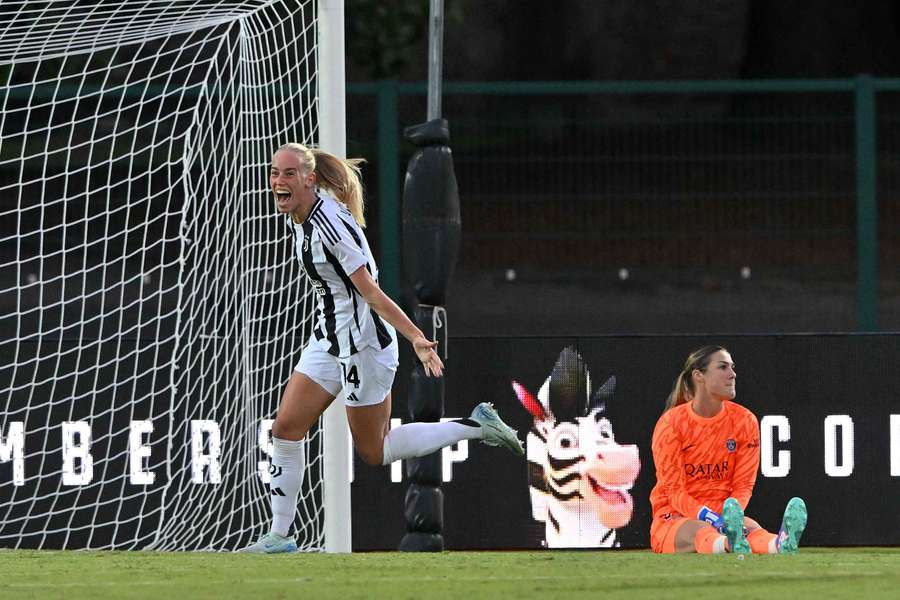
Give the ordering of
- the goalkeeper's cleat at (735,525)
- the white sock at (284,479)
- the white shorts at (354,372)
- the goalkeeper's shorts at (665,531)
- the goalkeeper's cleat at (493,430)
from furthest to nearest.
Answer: the goalkeeper's shorts at (665,531) → the goalkeeper's cleat at (735,525) → the goalkeeper's cleat at (493,430) → the white sock at (284,479) → the white shorts at (354,372)

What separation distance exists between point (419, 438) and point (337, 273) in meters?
0.77

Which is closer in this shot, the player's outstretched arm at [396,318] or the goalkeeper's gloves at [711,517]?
the player's outstretched arm at [396,318]

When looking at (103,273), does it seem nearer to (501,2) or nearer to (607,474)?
(607,474)

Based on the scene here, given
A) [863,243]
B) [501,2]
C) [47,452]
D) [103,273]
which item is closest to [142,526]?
[47,452]

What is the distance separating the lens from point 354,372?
6473mm

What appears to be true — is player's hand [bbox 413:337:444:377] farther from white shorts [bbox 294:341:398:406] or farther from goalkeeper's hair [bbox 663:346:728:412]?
goalkeeper's hair [bbox 663:346:728:412]

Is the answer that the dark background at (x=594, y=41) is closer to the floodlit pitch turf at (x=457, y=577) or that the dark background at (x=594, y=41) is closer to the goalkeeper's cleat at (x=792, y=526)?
the goalkeeper's cleat at (x=792, y=526)

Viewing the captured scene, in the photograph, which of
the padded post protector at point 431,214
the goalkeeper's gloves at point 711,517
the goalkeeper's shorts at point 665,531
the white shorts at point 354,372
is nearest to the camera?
the white shorts at point 354,372

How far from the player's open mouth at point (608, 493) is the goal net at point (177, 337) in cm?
135

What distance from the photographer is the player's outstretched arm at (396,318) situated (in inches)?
245

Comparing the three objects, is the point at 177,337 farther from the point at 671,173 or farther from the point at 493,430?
the point at 671,173

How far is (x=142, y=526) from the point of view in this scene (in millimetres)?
8758

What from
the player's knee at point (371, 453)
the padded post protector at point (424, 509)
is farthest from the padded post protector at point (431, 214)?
the player's knee at point (371, 453)

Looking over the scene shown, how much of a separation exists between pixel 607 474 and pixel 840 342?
1.35 meters
